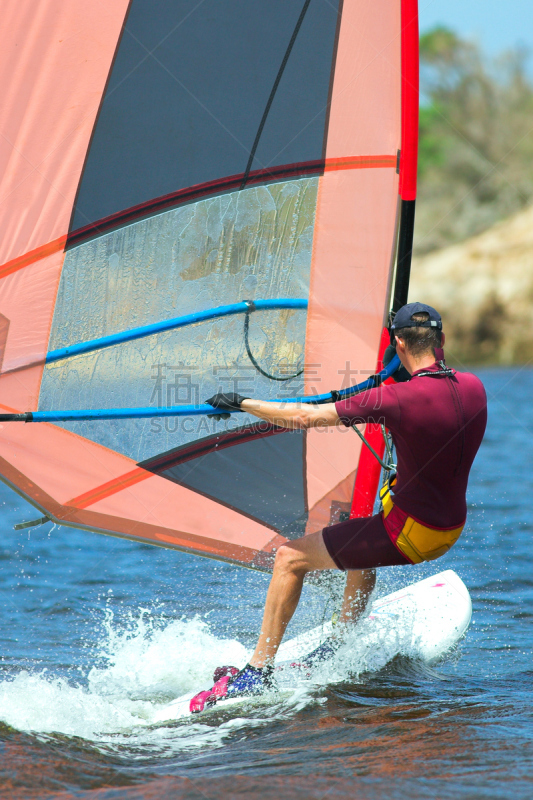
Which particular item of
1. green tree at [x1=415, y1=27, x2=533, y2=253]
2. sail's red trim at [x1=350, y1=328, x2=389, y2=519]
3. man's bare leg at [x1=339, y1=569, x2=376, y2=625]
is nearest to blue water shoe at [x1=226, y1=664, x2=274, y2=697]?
man's bare leg at [x1=339, y1=569, x2=376, y2=625]

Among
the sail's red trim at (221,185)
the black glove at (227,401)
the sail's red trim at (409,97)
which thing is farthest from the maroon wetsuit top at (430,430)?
the sail's red trim at (221,185)

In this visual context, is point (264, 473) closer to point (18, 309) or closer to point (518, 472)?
point (18, 309)

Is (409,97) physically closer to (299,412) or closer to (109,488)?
(299,412)

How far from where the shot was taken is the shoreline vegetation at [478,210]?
19500 mm

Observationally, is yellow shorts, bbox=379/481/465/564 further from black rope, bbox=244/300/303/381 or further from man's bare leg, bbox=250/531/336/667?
black rope, bbox=244/300/303/381

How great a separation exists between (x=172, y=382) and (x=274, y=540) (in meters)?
0.87

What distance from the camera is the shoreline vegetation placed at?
Result: 64.0 feet

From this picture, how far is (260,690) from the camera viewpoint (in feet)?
9.92

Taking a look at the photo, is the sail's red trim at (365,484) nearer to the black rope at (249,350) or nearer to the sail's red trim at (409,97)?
the black rope at (249,350)

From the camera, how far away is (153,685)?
3.45m

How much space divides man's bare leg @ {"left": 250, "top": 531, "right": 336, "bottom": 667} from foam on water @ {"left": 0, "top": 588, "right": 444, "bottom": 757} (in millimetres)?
231

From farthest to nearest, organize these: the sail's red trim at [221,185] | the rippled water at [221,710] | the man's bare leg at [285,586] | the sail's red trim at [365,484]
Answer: the sail's red trim at [365,484] → the sail's red trim at [221,185] → the man's bare leg at [285,586] → the rippled water at [221,710]

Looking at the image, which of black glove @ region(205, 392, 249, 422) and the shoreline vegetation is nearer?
black glove @ region(205, 392, 249, 422)

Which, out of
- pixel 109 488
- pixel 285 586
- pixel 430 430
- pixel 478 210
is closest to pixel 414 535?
pixel 430 430
